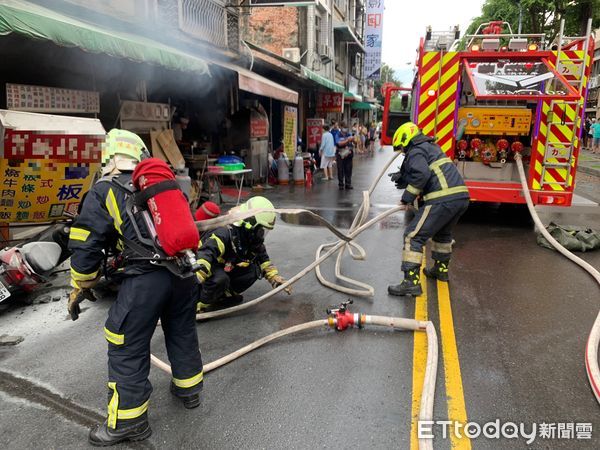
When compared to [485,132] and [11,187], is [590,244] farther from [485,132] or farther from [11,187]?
[11,187]

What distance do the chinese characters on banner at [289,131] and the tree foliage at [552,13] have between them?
37.3 ft

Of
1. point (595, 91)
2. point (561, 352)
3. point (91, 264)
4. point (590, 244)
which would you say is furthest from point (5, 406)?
point (595, 91)

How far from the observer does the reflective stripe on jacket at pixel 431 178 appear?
4.55 m

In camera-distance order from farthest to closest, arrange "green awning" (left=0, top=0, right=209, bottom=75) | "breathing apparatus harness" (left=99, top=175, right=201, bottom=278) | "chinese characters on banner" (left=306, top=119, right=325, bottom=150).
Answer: "chinese characters on banner" (left=306, top=119, right=325, bottom=150)
"green awning" (left=0, top=0, right=209, bottom=75)
"breathing apparatus harness" (left=99, top=175, right=201, bottom=278)

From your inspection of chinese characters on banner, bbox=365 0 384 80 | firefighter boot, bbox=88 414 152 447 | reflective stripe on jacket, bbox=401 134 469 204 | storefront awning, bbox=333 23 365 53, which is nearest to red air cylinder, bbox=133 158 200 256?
firefighter boot, bbox=88 414 152 447

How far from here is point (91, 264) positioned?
2.53 metres

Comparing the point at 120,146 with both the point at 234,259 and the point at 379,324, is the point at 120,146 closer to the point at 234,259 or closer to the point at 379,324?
the point at 234,259

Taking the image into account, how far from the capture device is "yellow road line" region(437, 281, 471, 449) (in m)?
2.53

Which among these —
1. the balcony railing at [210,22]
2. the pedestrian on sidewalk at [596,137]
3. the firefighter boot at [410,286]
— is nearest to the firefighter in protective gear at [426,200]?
the firefighter boot at [410,286]

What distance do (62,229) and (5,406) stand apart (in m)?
2.09

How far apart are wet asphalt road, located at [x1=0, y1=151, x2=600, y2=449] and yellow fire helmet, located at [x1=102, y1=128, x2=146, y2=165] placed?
4.96 feet

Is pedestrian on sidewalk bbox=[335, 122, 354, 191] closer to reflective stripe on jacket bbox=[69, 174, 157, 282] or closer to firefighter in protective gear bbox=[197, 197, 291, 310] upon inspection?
firefighter in protective gear bbox=[197, 197, 291, 310]

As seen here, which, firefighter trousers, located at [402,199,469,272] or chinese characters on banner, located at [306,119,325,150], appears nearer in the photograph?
firefighter trousers, located at [402,199,469,272]

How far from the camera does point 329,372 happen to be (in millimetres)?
3197
